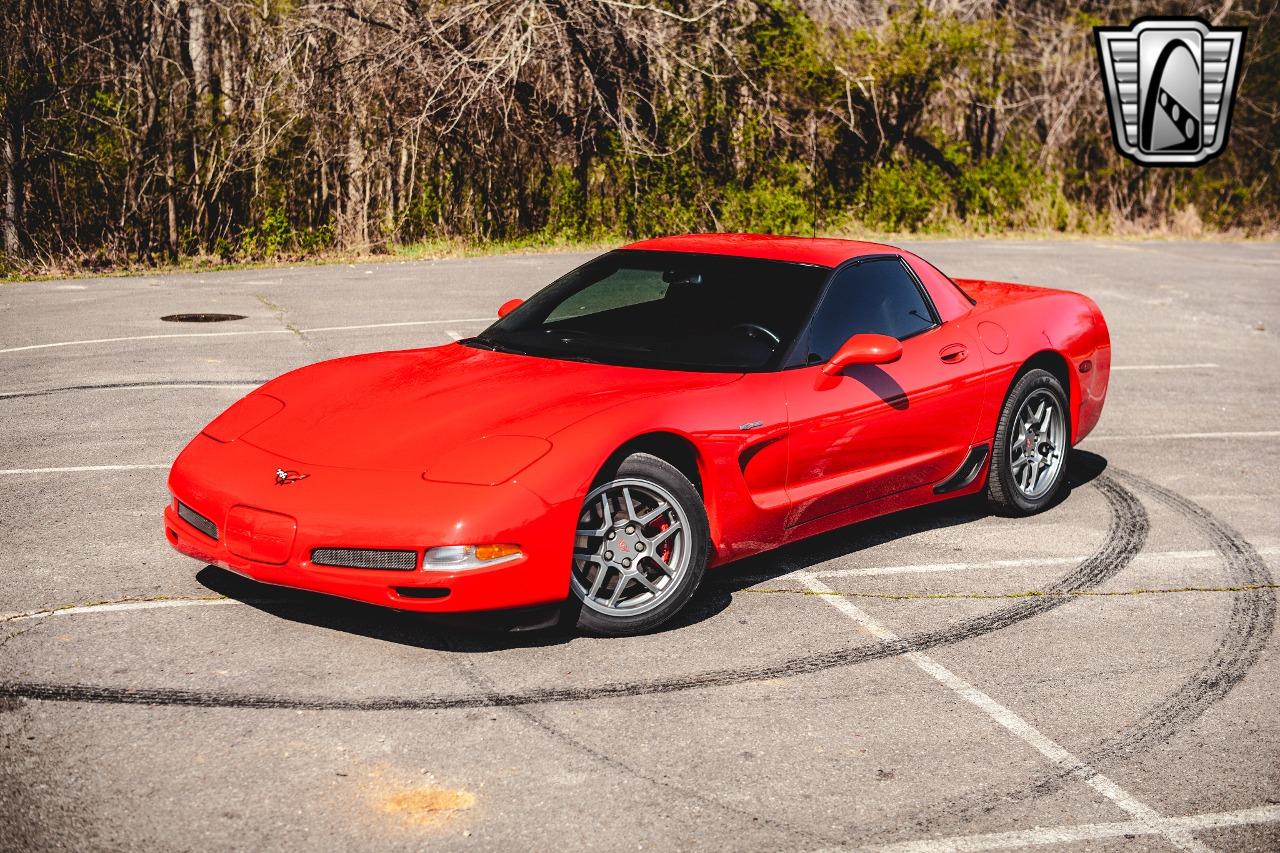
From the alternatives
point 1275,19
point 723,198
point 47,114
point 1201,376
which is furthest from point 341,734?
point 1275,19

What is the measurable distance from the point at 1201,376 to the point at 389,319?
293 inches

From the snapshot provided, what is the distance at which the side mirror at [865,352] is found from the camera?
591cm

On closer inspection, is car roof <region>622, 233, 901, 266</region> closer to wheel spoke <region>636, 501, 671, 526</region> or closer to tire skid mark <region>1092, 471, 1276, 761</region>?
wheel spoke <region>636, 501, 671, 526</region>

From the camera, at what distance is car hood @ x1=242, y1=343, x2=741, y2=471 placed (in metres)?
5.13

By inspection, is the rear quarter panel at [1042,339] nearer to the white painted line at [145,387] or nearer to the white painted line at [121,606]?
the white painted line at [121,606]

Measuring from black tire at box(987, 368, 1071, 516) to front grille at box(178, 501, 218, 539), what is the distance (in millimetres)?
3800

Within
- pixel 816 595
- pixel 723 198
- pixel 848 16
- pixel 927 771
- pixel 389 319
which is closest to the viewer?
pixel 927 771

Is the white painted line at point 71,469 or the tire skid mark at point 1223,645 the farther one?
the white painted line at point 71,469

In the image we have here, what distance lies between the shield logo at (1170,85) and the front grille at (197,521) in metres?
24.2

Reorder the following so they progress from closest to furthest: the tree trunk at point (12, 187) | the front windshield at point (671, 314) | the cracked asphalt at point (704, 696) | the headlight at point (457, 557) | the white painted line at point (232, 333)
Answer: the cracked asphalt at point (704, 696) → the headlight at point (457, 557) → the front windshield at point (671, 314) → the white painted line at point (232, 333) → the tree trunk at point (12, 187)

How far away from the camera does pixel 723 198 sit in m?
23.0

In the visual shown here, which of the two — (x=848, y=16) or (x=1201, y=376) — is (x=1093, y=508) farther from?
(x=848, y=16)

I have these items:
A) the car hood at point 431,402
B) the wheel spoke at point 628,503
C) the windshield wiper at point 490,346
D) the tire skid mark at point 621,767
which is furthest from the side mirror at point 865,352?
the tire skid mark at point 621,767

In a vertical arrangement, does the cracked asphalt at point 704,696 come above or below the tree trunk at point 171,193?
below
